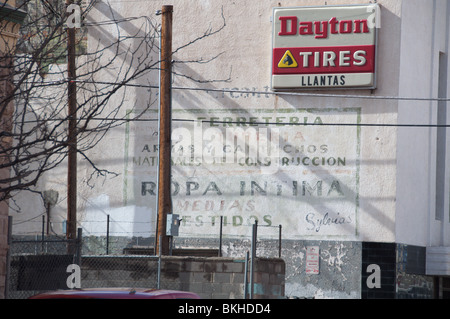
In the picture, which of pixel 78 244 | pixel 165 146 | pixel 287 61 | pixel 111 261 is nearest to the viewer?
pixel 78 244

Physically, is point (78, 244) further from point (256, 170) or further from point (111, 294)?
point (256, 170)

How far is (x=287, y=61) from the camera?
26.8m

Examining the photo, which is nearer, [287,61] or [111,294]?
[111,294]

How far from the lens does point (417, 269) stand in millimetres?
26406

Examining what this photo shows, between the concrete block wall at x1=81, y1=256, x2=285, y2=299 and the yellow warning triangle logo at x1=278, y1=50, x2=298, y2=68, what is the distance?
28.4 feet

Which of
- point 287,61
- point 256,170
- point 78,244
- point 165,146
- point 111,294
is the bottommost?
point 78,244

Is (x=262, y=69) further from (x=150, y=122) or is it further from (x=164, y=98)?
(x=164, y=98)

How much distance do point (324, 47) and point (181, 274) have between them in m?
9.87

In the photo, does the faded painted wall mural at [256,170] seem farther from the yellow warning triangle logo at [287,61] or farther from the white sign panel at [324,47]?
the yellow warning triangle logo at [287,61]

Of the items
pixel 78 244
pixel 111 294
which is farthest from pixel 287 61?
pixel 111 294

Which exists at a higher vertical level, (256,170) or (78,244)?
(256,170)

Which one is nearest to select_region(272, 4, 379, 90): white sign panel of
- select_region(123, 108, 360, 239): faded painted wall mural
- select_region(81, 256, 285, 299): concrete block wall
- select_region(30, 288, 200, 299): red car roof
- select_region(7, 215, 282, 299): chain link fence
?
select_region(123, 108, 360, 239): faded painted wall mural

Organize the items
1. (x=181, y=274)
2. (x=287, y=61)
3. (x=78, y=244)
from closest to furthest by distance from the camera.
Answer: (x=78, y=244) < (x=181, y=274) < (x=287, y=61)
